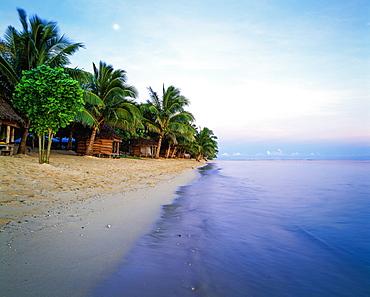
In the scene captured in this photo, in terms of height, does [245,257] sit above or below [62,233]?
below

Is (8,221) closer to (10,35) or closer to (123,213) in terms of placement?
(123,213)

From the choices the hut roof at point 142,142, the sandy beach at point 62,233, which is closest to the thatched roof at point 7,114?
the sandy beach at point 62,233

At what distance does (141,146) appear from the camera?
3262 cm

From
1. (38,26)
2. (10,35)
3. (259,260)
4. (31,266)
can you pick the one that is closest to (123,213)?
(31,266)

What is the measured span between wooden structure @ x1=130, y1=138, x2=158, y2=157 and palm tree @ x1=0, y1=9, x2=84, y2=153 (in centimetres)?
1845

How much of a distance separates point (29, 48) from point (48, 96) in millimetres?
5480

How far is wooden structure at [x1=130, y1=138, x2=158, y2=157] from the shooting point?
31.4 meters

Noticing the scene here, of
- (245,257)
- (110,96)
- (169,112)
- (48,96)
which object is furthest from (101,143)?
(245,257)

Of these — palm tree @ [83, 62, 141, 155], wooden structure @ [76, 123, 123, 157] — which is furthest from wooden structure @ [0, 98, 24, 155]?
wooden structure @ [76, 123, 123, 157]

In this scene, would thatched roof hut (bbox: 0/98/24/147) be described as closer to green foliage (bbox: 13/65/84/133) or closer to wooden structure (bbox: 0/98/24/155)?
wooden structure (bbox: 0/98/24/155)

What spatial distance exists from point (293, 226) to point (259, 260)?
7.69 feet

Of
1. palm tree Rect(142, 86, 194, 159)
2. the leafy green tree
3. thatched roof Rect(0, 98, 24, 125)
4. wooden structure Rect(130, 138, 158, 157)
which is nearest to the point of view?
the leafy green tree

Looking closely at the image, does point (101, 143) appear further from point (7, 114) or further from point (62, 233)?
point (62, 233)

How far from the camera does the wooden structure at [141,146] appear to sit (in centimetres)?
3138
